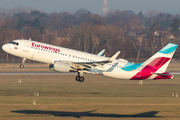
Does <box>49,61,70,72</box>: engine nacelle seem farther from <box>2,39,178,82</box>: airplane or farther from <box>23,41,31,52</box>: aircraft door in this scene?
<box>23,41,31,52</box>: aircraft door

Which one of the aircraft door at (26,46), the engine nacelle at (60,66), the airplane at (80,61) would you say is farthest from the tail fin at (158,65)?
the aircraft door at (26,46)

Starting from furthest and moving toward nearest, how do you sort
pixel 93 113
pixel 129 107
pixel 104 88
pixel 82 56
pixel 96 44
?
1. pixel 96 44
2. pixel 104 88
3. pixel 82 56
4. pixel 129 107
5. pixel 93 113

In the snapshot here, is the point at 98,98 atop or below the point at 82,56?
below

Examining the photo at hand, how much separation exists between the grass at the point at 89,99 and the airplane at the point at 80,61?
442 cm

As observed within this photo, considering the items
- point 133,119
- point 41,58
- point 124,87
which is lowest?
point 133,119

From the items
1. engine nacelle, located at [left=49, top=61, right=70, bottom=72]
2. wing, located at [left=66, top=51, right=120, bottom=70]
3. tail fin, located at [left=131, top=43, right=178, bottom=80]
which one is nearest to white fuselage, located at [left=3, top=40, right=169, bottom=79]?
wing, located at [left=66, top=51, right=120, bottom=70]

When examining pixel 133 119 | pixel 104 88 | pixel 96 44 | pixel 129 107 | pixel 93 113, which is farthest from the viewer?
pixel 96 44

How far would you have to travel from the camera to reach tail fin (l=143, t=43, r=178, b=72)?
169 ft

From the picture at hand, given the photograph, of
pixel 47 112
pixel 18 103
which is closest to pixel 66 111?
pixel 47 112

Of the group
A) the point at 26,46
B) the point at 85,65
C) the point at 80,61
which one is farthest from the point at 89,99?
the point at 26,46

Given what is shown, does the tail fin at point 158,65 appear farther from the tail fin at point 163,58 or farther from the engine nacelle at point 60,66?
the engine nacelle at point 60,66

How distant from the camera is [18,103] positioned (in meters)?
47.4

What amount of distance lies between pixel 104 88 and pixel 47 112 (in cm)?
2034

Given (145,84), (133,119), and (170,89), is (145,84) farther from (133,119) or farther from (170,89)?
(133,119)
